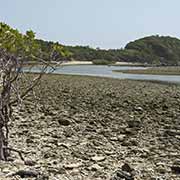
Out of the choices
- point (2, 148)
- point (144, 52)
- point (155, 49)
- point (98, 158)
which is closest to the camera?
point (2, 148)

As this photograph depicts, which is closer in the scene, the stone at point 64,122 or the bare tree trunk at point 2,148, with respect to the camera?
the bare tree trunk at point 2,148

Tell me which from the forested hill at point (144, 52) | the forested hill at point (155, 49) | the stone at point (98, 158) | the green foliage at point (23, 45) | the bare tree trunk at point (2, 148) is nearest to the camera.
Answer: the green foliage at point (23, 45)

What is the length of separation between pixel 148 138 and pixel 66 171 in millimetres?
3948

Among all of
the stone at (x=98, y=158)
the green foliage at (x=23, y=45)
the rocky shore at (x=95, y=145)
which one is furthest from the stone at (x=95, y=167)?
the green foliage at (x=23, y=45)

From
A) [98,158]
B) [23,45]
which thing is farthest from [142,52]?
[23,45]

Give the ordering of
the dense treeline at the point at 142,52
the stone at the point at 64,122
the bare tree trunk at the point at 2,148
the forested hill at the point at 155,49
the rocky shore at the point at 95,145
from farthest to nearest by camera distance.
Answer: the forested hill at the point at 155,49 → the dense treeline at the point at 142,52 → the stone at the point at 64,122 → the bare tree trunk at the point at 2,148 → the rocky shore at the point at 95,145

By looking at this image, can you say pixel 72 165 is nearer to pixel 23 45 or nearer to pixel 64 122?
pixel 23 45

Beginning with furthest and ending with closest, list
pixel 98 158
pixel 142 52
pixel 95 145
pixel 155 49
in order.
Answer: pixel 155 49
pixel 142 52
pixel 95 145
pixel 98 158

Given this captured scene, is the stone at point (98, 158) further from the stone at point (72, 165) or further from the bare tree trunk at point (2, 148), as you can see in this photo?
the bare tree trunk at point (2, 148)

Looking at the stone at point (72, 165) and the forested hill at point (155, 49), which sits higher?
the forested hill at point (155, 49)

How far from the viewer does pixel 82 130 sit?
10.3 meters

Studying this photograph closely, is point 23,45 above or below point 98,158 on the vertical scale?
above

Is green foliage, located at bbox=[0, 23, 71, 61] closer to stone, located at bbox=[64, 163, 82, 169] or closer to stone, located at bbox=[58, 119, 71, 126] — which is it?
stone, located at bbox=[64, 163, 82, 169]

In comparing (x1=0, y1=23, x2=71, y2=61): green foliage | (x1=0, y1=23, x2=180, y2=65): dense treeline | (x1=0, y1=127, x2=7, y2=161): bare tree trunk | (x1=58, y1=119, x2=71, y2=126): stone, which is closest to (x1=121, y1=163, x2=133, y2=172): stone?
(x1=0, y1=127, x2=7, y2=161): bare tree trunk
